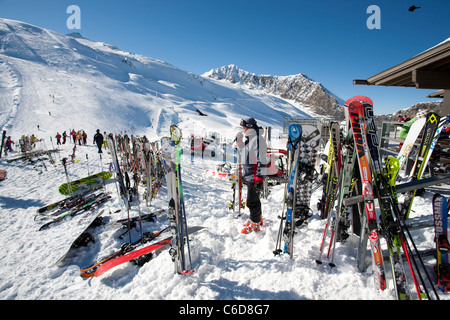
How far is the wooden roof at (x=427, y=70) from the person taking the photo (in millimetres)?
3841

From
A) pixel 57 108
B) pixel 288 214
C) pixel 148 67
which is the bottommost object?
pixel 288 214

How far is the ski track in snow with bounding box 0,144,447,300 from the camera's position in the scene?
8.25 feet

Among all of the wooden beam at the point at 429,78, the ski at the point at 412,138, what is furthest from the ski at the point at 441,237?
the wooden beam at the point at 429,78

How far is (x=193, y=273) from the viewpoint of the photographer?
2.80 metres

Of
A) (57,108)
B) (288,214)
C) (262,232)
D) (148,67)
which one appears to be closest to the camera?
(288,214)

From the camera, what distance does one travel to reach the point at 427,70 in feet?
15.0

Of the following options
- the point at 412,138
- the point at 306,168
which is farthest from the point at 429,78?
the point at 306,168

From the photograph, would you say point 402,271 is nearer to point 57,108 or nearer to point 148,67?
point 57,108

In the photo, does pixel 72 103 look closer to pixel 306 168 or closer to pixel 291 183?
pixel 306 168

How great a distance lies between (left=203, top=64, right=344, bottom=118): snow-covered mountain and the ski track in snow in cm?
10773

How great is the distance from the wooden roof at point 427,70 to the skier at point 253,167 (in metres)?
3.70

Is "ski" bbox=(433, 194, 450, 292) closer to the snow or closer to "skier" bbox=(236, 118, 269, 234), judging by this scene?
the snow
